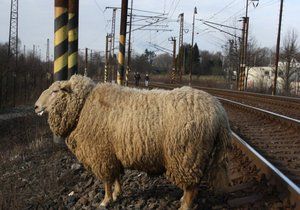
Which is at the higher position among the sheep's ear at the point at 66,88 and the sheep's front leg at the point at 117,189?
the sheep's ear at the point at 66,88

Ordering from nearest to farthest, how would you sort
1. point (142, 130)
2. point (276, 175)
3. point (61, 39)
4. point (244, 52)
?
point (142, 130) → point (276, 175) → point (61, 39) → point (244, 52)

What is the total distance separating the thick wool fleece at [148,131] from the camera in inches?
220

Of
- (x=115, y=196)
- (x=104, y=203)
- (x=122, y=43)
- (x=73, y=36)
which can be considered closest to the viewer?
(x=104, y=203)

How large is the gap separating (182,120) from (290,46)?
61.4m

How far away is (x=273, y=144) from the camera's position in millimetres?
10562

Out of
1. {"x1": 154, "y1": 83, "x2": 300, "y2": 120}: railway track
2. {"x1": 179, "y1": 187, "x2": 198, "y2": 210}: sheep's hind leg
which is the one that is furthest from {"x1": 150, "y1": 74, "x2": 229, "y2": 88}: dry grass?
{"x1": 179, "y1": 187, "x2": 198, "y2": 210}: sheep's hind leg

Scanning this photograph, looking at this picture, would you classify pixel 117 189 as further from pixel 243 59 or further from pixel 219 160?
pixel 243 59

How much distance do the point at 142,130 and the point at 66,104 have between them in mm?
1266

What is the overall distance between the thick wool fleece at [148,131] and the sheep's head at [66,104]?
0.01 m

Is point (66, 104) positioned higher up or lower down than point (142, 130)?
higher up

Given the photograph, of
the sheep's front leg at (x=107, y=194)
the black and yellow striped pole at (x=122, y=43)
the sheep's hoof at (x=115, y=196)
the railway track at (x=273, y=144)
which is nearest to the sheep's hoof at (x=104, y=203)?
the sheep's front leg at (x=107, y=194)

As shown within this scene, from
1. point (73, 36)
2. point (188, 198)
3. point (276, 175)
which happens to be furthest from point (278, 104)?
point (188, 198)

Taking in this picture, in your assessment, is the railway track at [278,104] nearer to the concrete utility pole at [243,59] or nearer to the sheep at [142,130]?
the sheep at [142,130]

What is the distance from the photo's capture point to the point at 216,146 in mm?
5781
